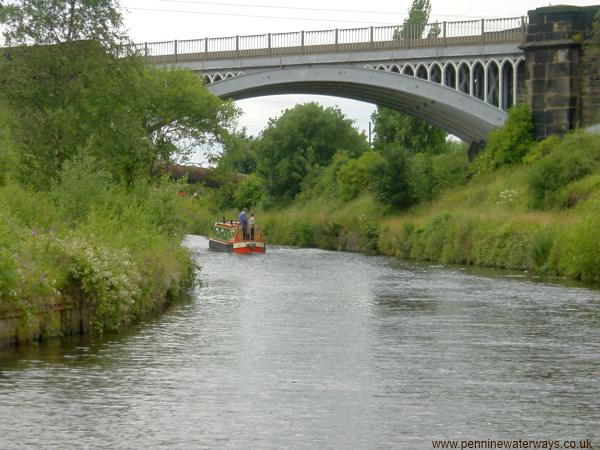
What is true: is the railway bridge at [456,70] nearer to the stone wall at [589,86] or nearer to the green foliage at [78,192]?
the stone wall at [589,86]

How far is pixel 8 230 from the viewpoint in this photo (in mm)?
19922

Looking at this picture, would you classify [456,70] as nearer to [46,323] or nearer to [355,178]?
[355,178]

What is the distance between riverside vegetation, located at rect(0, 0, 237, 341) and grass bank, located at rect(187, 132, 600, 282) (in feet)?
15.5

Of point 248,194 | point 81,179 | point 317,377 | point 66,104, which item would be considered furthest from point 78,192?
point 248,194

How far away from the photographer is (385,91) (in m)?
55.2

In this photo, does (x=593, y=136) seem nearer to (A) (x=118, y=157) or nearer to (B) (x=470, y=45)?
(B) (x=470, y=45)

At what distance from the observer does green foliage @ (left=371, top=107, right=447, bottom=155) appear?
7512cm

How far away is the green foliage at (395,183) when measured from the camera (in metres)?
54.2

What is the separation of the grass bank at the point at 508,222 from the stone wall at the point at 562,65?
6.12 ft

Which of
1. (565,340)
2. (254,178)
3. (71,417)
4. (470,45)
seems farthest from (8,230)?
(254,178)

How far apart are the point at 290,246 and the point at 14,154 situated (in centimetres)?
2917

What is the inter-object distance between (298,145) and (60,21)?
158 ft

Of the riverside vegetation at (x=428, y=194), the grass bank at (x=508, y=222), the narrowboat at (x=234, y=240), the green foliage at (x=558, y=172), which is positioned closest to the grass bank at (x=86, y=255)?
the grass bank at (x=508, y=222)

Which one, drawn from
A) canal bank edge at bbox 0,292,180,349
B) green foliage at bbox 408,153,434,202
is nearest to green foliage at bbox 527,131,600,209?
green foliage at bbox 408,153,434,202
